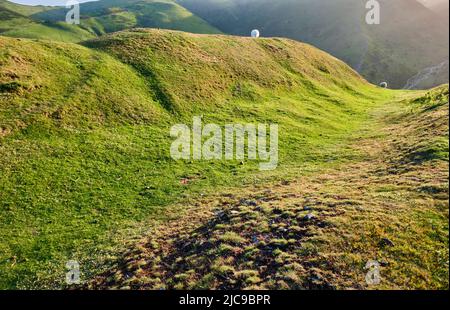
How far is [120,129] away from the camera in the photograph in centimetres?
3588

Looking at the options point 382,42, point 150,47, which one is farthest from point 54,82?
point 382,42

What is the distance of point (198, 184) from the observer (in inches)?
1137

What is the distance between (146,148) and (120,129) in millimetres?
4678

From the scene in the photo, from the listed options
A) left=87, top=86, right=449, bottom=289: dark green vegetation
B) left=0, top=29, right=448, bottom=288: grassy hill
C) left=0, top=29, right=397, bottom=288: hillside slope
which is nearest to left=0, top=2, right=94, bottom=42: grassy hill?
left=0, top=29, right=448, bottom=288: grassy hill

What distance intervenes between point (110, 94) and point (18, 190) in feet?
59.1

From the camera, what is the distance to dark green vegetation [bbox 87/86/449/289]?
14875 mm

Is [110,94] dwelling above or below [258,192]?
above

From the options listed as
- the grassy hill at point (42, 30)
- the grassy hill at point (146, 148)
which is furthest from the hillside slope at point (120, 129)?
the grassy hill at point (42, 30)

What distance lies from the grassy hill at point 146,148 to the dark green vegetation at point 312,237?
6.0 inches

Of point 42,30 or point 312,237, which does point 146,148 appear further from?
point 42,30

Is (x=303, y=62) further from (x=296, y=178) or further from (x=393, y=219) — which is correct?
(x=393, y=219)

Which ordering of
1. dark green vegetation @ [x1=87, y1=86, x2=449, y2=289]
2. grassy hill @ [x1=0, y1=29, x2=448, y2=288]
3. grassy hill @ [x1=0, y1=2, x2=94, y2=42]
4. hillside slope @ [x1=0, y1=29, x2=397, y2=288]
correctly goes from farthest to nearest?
1. grassy hill @ [x1=0, y1=2, x2=94, y2=42]
2. hillside slope @ [x1=0, y1=29, x2=397, y2=288]
3. grassy hill @ [x1=0, y1=29, x2=448, y2=288]
4. dark green vegetation @ [x1=87, y1=86, x2=449, y2=289]

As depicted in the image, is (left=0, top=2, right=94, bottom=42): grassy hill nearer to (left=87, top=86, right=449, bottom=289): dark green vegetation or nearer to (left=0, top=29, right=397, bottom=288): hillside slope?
(left=0, top=29, right=397, bottom=288): hillside slope

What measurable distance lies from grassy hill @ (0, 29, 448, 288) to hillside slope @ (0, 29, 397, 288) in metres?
0.14
